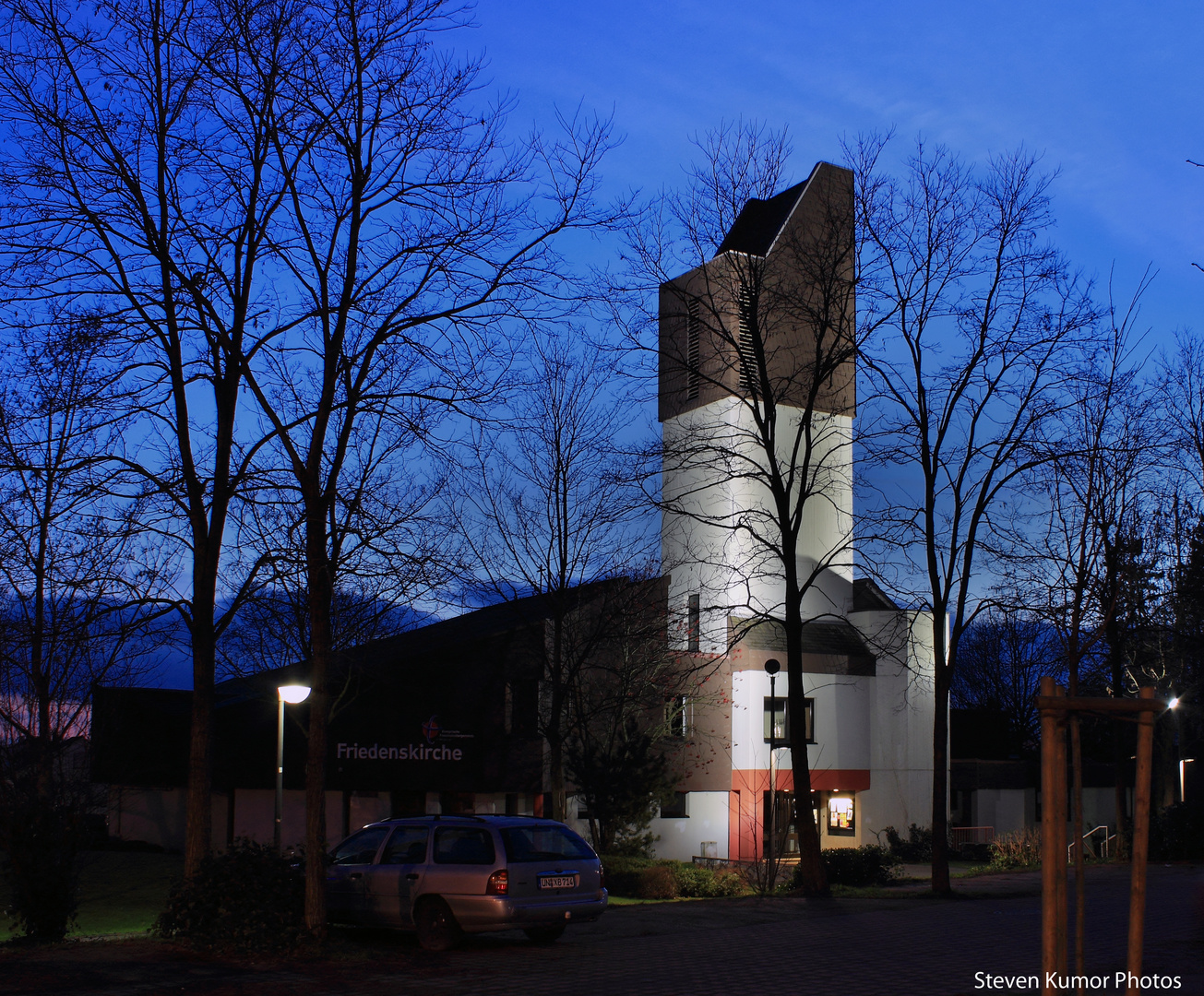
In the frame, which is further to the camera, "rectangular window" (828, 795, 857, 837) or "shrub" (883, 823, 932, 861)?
"rectangular window" (828, 795, 857, 837)

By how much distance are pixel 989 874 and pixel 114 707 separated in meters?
22.0

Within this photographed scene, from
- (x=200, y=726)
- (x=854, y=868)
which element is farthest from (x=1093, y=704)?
(x=854, y=868)

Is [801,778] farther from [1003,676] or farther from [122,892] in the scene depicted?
[1003,676]

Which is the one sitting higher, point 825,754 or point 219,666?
point 219,666

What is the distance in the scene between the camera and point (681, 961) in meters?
11.6

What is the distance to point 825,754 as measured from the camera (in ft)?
130

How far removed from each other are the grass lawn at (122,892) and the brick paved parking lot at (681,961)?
8080 millimetres

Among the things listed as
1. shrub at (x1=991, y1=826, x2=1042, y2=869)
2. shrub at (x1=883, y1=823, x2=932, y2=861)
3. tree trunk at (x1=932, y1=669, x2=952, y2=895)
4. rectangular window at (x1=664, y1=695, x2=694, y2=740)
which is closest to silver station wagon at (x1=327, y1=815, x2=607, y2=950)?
tree trunk at (x1=932, y1=669, x2=952, y2=895)

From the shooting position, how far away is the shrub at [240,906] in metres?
11.5

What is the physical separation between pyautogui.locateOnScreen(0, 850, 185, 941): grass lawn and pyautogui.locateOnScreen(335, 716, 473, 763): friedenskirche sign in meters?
5.68

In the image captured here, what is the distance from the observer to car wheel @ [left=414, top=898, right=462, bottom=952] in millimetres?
12453

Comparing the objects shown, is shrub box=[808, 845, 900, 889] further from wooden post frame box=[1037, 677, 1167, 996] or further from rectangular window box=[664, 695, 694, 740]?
wooden post frame box=[1037, 677, 1167, 996]

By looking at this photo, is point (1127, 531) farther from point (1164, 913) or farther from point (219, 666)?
point (219, 666)

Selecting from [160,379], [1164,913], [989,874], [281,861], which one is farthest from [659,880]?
[160,379]
